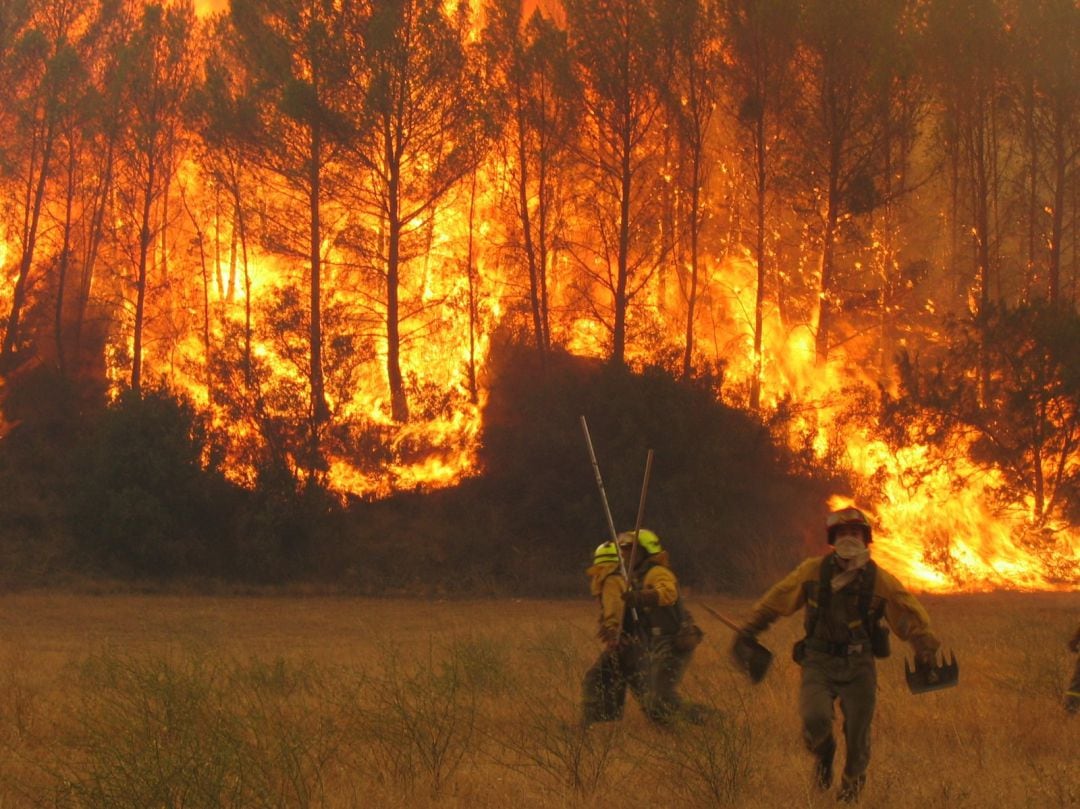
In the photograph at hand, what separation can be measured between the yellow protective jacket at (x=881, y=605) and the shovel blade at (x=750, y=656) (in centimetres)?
9

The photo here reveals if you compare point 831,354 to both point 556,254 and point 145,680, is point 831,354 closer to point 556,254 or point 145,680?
point 556,254

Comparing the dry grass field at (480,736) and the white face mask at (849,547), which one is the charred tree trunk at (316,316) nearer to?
the dry grass field at (480,736)

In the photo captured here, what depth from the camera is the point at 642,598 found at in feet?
30.4

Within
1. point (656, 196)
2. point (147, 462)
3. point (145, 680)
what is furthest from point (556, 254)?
point (145, 680)

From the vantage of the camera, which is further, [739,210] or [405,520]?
[739,210]

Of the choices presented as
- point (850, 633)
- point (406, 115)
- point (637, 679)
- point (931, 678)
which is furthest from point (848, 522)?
point (406, 115)

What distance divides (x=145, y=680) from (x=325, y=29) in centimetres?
2834

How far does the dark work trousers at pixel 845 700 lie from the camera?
725cm

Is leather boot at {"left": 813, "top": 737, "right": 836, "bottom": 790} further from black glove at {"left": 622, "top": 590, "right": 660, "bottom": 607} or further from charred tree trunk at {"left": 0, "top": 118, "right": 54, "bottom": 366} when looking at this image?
charred tree trunk at {"left": 0, "top": 118, "right": 54, "bottom": 366}

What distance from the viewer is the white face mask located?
722cm

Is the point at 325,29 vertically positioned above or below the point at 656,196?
above

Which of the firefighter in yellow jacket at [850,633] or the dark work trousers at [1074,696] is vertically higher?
the firefighter in yellow jacket at [850,633]

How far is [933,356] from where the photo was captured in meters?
41.2

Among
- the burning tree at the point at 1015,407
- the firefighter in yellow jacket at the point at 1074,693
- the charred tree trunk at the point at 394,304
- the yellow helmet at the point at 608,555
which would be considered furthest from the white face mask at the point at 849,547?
the charred tree trunk at the point at 394,304
